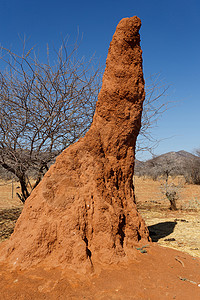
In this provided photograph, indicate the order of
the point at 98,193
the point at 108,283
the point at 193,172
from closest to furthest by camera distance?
the point at 108,283, the point at 98,193, the point at 193,172

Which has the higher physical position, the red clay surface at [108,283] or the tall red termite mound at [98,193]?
the tall red termite mound at [98,193]

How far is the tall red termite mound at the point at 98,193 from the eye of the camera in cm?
338

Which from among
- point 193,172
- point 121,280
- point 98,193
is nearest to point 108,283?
point 121,280

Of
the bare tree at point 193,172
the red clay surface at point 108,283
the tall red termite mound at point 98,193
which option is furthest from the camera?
the bare tree at point 193,172

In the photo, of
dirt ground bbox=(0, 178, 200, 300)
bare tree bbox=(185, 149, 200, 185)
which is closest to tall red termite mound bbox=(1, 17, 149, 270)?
dirt ground bbox=(0, 178, 200, 300)

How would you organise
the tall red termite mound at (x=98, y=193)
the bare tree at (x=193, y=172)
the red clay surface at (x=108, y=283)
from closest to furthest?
the red clay surface at (x=108, y=283), the tall red termite mound at (x=98, y=193), the bare tree at (x=193, y=172)

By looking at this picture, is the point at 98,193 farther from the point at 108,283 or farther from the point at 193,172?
the point at 193,172

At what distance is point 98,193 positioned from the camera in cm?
381

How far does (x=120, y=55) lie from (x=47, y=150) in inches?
137

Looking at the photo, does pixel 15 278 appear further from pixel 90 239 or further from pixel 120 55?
pixel 120 55

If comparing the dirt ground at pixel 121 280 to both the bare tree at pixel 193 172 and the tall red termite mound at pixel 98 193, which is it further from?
the bare tree at pixel 193 172

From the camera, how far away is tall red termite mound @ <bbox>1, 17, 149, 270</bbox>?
338cm

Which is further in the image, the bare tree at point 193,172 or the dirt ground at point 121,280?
the bare tree at point 193,172

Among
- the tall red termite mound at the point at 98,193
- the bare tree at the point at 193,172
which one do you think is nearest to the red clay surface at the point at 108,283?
the tall red termite mound at the point at 98,193
